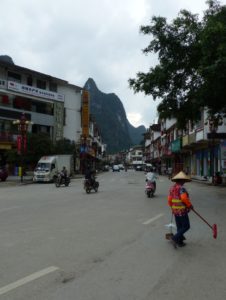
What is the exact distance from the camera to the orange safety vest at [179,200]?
798 centimetres

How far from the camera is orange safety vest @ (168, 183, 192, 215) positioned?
798cm

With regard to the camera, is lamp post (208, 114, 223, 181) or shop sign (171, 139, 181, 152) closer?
lamp post (208, 114, 223, 181)

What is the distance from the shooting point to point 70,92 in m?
64.9

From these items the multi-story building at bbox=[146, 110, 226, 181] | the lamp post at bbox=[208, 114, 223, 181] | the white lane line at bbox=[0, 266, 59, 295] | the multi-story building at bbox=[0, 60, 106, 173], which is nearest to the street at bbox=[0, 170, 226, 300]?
the white lane line at bbox=[0, 266, 59, 295]

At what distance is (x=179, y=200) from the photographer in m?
8.09

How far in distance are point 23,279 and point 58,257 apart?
4.50 feet

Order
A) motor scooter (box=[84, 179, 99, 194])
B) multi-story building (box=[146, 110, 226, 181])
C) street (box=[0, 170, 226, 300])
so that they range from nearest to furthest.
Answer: street (box=[0, 170, 226, 300]), motor scooter (box=[84, 179, 99, 194]), multi-story building (box=[146, 110, 226, 181])

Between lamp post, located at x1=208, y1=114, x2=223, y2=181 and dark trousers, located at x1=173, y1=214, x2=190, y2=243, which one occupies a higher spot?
lamp post, located at x1=208, y1=114, x2=223, y2=181

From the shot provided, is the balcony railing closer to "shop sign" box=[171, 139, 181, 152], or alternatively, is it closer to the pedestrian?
"shop sign" box=[171, 139, 181, 152]

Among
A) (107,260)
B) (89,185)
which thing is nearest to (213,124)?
(89,185)

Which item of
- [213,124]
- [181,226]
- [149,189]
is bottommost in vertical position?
[181,226]

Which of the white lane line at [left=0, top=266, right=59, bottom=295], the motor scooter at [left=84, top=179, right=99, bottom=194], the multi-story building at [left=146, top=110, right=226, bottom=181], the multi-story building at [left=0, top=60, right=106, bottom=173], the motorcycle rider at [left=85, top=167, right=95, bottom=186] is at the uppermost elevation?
the multi-story building at [left=0, top=60, right=106, bottom=173]

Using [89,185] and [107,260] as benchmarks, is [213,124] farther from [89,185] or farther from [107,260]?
[107,260]

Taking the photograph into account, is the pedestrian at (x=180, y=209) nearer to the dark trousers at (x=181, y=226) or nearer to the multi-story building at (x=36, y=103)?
the dark trousers at (x=181, y=226)
